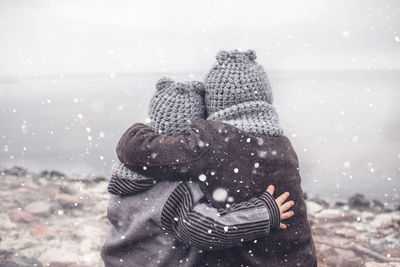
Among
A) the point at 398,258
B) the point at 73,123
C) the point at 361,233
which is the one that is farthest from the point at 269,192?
the point at 73,123

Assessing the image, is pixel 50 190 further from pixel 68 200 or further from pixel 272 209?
pixel 272 209

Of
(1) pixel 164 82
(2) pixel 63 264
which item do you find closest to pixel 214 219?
(1) pixel 164 82

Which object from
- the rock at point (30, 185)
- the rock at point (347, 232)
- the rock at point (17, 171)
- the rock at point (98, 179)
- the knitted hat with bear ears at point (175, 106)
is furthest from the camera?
the rock at point (17, 171)

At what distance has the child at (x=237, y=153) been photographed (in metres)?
2.13

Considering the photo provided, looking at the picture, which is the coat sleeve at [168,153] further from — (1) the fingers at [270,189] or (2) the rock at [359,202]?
(2) the rock at [359,202]

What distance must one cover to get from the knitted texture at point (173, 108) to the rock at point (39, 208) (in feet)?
12.1

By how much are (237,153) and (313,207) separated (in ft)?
14.6

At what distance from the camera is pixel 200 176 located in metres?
2.17

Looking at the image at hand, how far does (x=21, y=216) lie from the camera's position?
555cm

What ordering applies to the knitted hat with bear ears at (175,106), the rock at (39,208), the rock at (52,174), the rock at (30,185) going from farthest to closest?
the rock at (52,174), the rock at (30,185), the rock at (39,208), the knitted hat with bear ears at (175,106)

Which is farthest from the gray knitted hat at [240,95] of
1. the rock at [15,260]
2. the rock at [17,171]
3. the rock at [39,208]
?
the rock at [17,171]

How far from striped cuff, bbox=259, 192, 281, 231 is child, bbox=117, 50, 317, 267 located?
0.05 meters

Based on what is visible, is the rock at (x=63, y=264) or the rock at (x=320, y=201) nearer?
the rock at (x=63, y=264)

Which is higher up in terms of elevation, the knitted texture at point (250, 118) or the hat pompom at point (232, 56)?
the hat pompom at point (232, 56)
